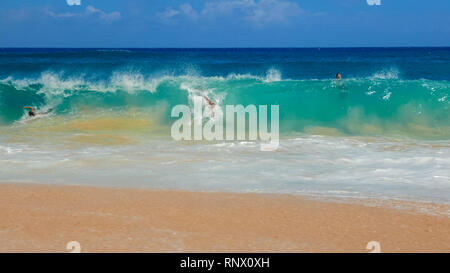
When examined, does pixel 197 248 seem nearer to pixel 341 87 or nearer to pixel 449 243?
pixel 449 243

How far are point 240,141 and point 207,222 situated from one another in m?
5.88

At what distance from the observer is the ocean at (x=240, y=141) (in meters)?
7.52

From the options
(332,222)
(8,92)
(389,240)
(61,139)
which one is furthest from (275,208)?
(8,92)

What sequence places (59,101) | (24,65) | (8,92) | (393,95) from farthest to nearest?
1. (24,65)
2. (8,92)
3. (59,101)
4. (393,95)

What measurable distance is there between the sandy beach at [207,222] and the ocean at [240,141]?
0.64 meters

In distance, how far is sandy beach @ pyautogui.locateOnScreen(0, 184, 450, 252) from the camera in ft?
15.9

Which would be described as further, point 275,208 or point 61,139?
point 61,139

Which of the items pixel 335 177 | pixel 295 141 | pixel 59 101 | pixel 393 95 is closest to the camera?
pixel 335 177

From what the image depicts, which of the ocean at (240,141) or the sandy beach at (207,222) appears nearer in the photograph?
the sandy beach at (207,222)

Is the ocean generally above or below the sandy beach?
above

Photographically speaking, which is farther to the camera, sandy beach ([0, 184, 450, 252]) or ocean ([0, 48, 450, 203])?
ocean ([0, 48, 450, 203])

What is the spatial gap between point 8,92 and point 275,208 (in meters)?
15.9

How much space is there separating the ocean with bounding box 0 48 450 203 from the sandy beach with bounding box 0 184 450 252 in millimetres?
639

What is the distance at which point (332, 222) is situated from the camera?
5527 mm
